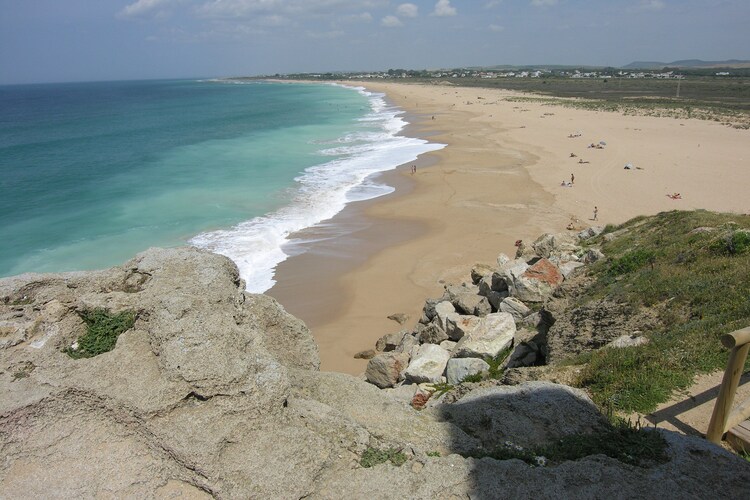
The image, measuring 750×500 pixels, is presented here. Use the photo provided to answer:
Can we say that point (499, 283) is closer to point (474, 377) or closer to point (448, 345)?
point (448, 345)

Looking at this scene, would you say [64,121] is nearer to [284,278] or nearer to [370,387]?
[284,278]

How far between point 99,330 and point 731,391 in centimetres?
644

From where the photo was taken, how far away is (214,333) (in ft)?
15.7

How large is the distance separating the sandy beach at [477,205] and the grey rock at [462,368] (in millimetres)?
3724

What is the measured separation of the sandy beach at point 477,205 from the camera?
1512 centimetres

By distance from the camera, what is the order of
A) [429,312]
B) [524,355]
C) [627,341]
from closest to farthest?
[627,341] < [524,355] < [429,312]

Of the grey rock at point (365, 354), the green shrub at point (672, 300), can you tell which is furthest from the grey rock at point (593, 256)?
the grey rock at point (365, 354)

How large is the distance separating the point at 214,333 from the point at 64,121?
263ft

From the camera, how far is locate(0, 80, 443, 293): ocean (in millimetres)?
20562

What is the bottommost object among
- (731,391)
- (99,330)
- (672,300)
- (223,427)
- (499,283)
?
(499,283)

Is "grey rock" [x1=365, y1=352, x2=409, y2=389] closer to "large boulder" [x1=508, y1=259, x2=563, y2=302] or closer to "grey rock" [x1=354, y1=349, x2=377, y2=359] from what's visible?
→ "grey rock" [x1=354, y1=349, x2=377, y2=359]

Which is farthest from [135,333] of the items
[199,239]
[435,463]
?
[199,239]

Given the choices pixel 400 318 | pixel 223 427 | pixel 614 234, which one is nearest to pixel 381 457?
pixel 223 427

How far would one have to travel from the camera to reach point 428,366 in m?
8.94
